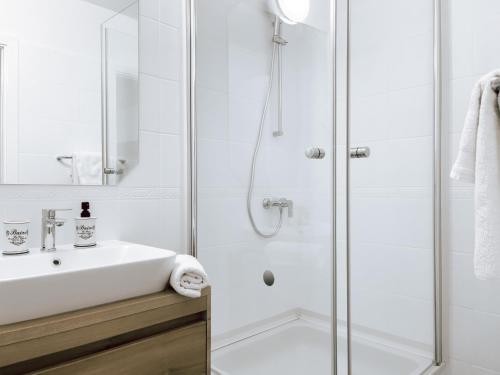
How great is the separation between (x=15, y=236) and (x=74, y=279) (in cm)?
33

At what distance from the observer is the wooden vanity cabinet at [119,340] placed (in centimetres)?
72

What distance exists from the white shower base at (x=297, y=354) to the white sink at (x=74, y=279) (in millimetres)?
635

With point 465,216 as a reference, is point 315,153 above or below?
above

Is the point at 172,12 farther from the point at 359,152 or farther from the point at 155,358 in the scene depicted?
the point at 155,358

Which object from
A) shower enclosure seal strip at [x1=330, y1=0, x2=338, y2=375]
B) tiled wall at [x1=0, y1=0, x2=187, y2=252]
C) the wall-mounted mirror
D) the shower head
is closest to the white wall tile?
tiled wall at [x1=0, y1=0, x2=187, y2=252]

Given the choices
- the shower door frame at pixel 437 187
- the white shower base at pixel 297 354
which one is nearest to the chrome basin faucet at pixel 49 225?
the white shower base at pixel 297 354

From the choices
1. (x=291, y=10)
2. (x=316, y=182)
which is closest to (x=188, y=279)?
(x=316, y=182)

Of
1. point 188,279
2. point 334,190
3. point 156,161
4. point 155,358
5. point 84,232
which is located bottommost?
point 155,358

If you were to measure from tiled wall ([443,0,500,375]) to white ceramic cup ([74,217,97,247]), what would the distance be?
1.43 metres

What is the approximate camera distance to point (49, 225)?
1038 millimetres

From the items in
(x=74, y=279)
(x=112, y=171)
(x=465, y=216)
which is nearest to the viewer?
(x=74, y=279)

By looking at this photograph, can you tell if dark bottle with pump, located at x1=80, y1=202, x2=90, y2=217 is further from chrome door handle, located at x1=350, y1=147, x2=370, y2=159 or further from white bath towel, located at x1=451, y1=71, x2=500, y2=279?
white bath towel, located at x1=451, y1=71, x2=500, y2=279

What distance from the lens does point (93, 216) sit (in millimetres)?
1200

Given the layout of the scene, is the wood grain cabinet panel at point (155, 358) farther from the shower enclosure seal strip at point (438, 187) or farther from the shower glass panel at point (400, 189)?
the shower enclosure seal strip at point (438, 187)
